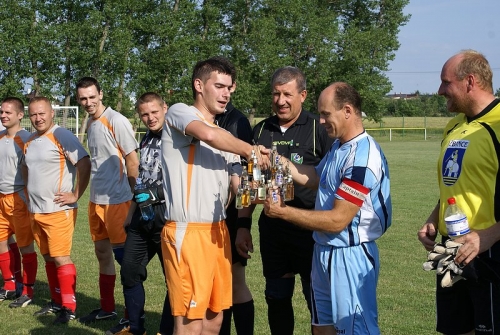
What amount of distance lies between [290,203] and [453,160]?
5.45 feet

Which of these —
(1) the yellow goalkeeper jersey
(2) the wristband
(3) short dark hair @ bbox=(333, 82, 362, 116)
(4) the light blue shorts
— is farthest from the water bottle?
(1) the yellow goalkeeper jersey

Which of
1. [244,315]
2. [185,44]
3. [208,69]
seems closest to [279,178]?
[208,69]

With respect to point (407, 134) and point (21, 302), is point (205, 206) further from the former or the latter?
point (407, 134)

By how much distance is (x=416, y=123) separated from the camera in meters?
65.1

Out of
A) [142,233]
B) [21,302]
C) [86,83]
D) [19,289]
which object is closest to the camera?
[142,233]

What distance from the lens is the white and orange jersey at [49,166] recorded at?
7254 mm

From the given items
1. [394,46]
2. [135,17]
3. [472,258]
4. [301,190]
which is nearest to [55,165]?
[301,190]

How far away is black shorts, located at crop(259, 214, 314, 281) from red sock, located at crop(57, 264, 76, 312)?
2646 millimetres

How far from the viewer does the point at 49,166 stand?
7.31m

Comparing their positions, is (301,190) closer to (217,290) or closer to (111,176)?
(217,290)

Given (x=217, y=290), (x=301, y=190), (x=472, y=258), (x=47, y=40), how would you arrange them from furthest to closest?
(x=47, y=40) < (x=301, y=190) < (x=217, y=290) < (x=472, y=258)

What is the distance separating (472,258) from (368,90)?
60.8 meters

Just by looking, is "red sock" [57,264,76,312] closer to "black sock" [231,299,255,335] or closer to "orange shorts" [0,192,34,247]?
"orange shorts" [0,192,34,247]

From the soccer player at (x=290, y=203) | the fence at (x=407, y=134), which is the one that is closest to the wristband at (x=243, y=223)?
the soccer player at (x=290, y=203)
